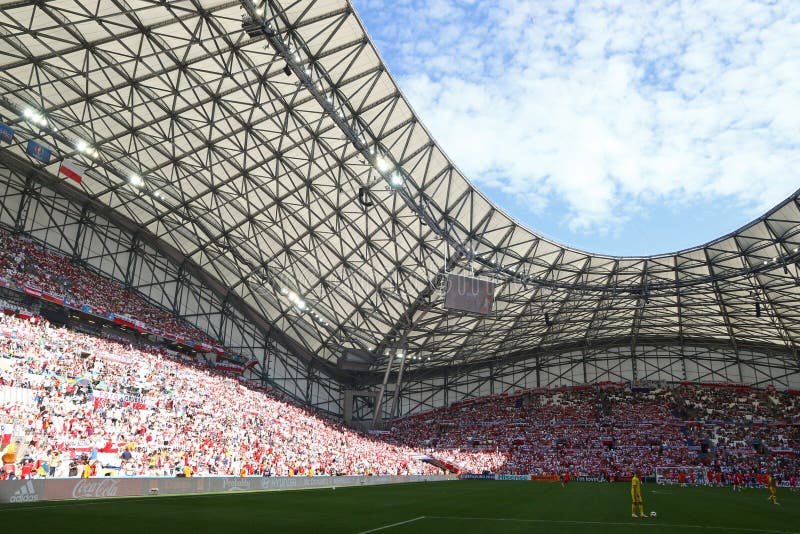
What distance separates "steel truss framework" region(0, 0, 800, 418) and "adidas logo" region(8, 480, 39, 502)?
61.0 feet

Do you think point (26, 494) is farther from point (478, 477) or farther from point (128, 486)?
point (478, 477)

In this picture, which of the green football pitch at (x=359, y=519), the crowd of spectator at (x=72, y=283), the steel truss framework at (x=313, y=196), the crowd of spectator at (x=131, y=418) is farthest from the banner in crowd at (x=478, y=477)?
the green football pitch at (x=359, y=519)

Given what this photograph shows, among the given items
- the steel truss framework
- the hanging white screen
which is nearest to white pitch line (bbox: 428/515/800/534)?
the steel truss framework

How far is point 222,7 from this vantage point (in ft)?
89.1

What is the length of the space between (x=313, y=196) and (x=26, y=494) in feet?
92.4

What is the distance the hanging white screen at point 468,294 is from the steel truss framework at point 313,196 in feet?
14.3

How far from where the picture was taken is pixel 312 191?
4100cm

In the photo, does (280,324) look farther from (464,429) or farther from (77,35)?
(77,35)

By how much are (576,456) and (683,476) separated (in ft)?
43.0

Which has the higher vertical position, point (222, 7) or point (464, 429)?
point (222, 7)

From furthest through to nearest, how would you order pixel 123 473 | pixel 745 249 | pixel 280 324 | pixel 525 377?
pixel 525 377 → pixel 280 324 → pixel 745 249 → pixel 123 473

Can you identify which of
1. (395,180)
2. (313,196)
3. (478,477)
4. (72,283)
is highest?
(313,196)

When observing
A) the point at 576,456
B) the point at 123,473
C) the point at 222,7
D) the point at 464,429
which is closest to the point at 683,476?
the point at 576,456

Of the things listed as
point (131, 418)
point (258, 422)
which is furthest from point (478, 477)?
point (131, 418)
